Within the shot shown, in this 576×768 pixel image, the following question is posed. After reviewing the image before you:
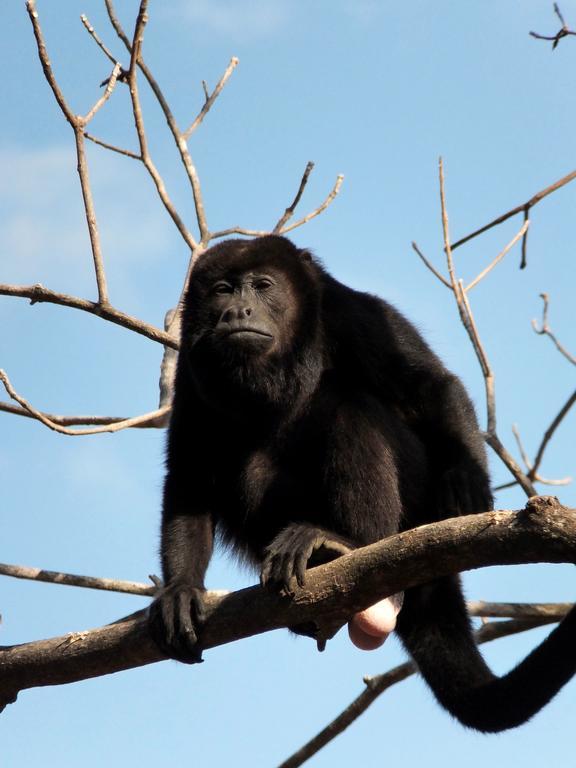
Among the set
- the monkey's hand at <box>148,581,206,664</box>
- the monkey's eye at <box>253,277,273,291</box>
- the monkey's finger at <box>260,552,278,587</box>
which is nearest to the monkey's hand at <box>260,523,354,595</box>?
the monkey's finger at <box>260,552,278,587</box>

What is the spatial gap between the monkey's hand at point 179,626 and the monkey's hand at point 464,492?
1.05 meters

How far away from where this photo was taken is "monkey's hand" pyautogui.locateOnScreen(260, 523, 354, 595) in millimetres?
3420

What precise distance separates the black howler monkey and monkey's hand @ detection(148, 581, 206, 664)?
0.05ft

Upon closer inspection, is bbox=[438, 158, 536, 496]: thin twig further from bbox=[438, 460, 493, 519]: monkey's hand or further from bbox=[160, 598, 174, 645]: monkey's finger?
bbox=[160, 598, 174, 645]: monkey's finger

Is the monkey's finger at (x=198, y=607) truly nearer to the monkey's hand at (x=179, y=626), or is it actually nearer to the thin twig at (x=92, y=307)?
the monkey's hand at (x=179, y=626)

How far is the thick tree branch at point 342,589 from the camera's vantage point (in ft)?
9.29

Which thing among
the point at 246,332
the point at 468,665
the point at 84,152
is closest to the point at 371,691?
the point at 468,665

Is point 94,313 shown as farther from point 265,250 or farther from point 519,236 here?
point 519,236

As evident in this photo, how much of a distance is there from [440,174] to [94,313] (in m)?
1.70

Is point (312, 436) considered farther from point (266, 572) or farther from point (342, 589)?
point (342, 589)

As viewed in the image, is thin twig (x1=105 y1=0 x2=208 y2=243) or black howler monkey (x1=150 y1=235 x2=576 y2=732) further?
thin twig (x1=105 y1=0 x2=208 y2=243)

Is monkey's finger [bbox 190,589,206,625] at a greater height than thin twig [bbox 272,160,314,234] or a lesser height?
lesser

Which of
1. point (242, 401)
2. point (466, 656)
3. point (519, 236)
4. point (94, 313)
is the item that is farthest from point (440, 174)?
point (466, 656)

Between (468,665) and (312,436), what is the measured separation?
3.65 ft
